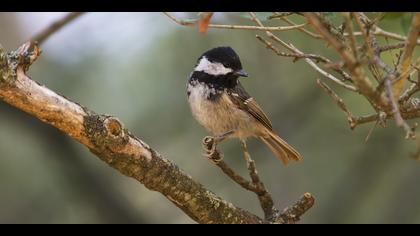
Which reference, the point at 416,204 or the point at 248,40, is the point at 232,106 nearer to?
the point at 248,40

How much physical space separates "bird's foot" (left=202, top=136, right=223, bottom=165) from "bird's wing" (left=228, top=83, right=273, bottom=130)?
43.2 inches

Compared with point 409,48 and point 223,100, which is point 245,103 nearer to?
point 223,100

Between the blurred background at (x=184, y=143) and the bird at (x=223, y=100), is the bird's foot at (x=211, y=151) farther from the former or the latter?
the blurred background at (x=184, y=143)

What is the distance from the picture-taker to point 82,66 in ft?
22.0

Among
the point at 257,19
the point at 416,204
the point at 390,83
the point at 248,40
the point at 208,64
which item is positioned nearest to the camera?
the point at 390,83

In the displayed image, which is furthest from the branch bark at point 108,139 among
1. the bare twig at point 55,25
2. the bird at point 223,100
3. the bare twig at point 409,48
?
the bare twig at point 409,48

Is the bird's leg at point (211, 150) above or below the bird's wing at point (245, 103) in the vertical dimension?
below

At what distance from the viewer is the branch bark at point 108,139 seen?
2.94 meters

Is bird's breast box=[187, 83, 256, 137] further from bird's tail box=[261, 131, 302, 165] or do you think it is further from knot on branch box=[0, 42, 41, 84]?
knot on branch box=[0, 42, 41, 84]

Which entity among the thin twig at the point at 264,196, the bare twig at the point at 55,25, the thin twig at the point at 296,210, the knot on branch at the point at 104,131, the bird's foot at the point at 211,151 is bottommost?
the thin twig at the point at 296,210

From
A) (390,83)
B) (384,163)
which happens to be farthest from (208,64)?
(390,83)

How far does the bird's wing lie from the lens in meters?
5.07

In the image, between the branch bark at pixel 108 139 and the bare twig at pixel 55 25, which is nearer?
the branch bark at pixel 108 139
